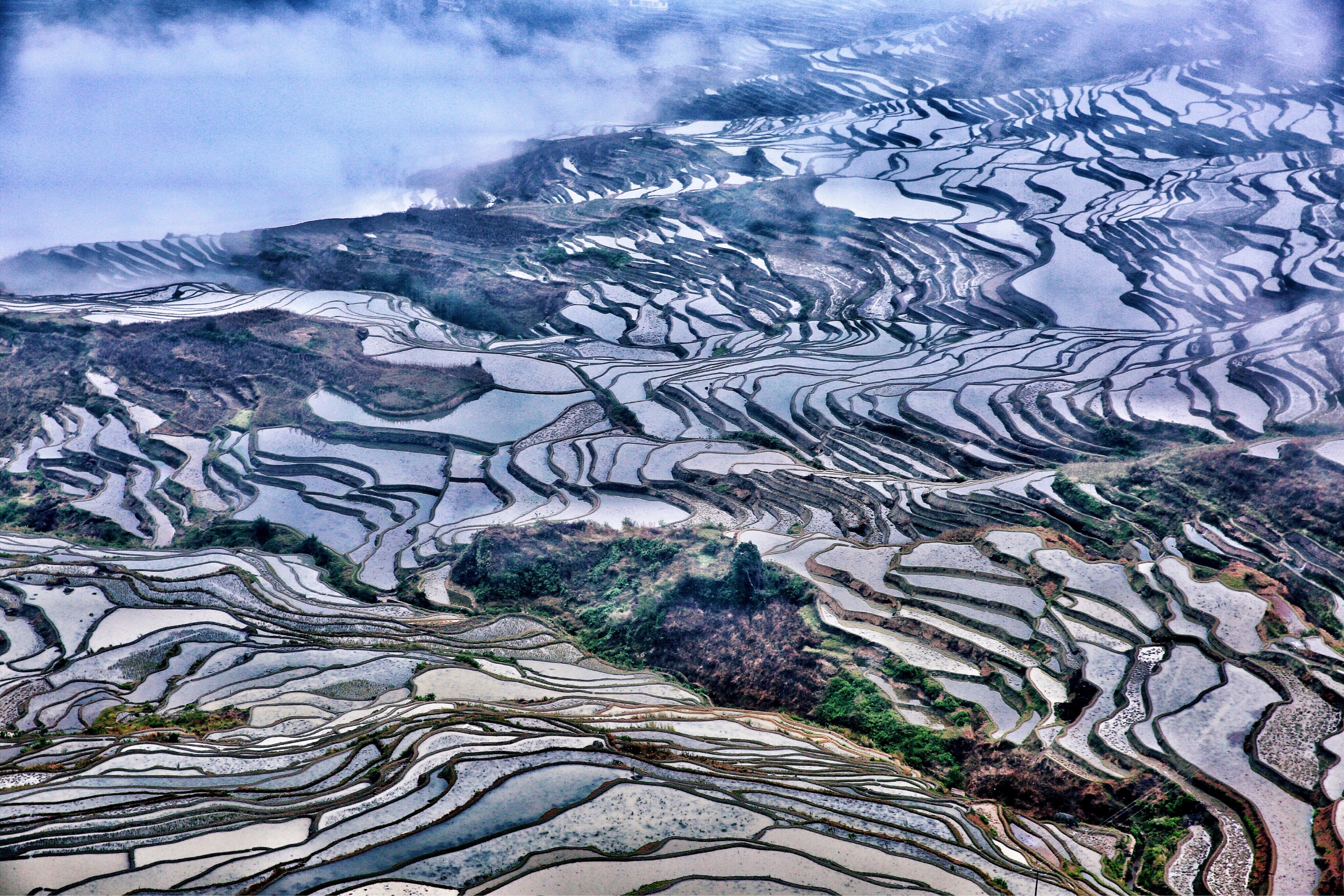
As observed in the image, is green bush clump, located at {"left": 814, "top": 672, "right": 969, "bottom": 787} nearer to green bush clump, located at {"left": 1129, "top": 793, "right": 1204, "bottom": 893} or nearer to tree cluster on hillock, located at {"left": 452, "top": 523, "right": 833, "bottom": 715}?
tree cluster on hillock, located at {"left": 452, "top": 523, "right": 833, "bottom": 715}

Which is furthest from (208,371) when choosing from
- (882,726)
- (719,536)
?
(882,726)

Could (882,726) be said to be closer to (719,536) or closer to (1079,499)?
(719,536)

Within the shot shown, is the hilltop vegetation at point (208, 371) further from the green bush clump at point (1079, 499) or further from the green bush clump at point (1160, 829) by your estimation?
the green bush clump at point (1160, 829)

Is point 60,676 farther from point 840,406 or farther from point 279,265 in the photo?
point 279,265

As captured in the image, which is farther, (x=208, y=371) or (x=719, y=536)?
(x=208, y=371)

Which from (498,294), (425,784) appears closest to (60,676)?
(425,784)
